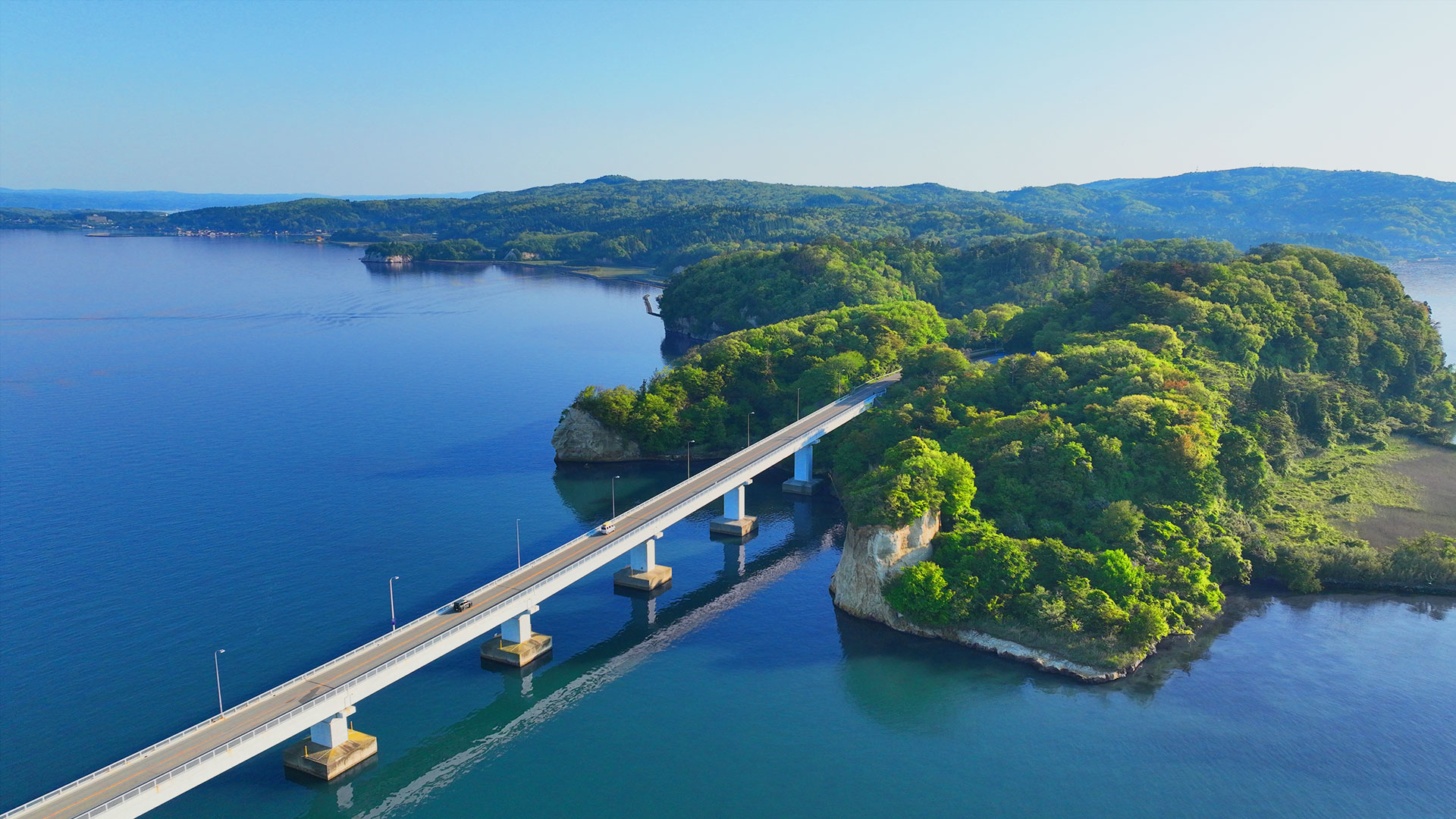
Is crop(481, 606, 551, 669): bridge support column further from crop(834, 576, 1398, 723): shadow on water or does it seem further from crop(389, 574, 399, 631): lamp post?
crop(834, 576, 1398, 723): shadow on water

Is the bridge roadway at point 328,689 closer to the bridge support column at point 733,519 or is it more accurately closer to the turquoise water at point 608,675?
the turquoise water at point 608,675

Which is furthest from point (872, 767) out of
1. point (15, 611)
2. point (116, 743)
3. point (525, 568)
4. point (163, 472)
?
point (163, 472)

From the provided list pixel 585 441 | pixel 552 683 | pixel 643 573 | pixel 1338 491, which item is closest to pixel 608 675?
pixel 552 683

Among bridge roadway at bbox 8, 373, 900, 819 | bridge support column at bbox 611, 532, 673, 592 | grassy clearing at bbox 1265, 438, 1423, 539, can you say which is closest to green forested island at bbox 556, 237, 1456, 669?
grassy clearing at bbox 1265, 438, 1423, 539

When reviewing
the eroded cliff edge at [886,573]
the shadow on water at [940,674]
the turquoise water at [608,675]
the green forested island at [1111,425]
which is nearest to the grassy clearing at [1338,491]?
the green forested island at [1111,425]

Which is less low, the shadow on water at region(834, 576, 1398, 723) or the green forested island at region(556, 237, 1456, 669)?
the green forested island at region(556, 237, 1456, 669)

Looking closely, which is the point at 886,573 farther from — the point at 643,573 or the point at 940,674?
the point at 643,573

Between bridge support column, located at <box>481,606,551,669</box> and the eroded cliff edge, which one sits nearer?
bridge support column, located at <box>481,606,551,669</box>
